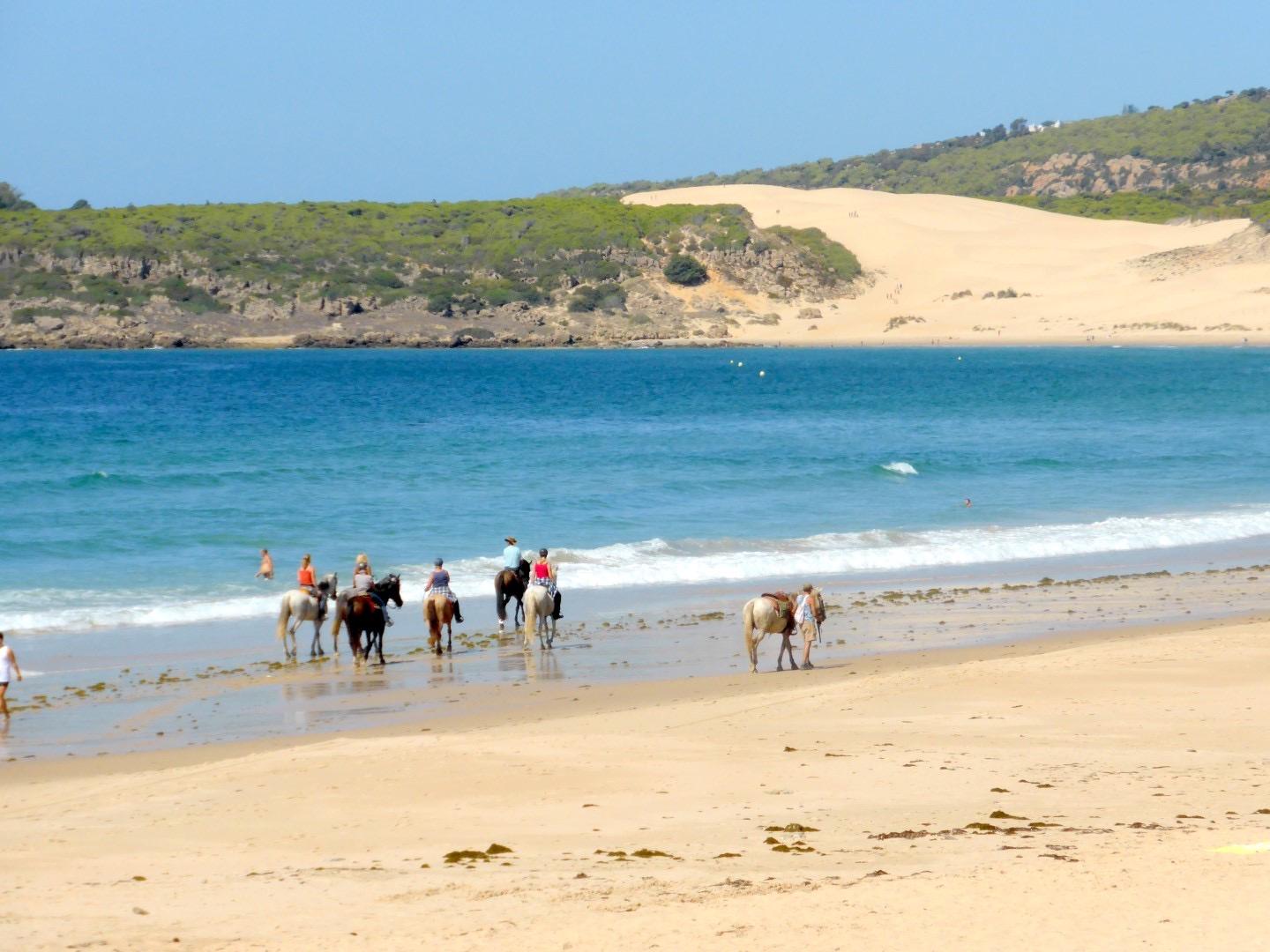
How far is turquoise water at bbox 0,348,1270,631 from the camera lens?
25.4 meters

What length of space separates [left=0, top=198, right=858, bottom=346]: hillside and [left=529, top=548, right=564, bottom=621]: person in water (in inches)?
3377

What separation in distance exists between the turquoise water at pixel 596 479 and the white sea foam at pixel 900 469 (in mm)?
90

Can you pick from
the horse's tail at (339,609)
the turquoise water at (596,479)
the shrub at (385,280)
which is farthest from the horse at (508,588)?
the shrub at (385,280)

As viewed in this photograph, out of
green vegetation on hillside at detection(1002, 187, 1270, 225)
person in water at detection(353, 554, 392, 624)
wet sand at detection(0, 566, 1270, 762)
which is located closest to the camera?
wet sand at detection(0, 566, 1270, 762)

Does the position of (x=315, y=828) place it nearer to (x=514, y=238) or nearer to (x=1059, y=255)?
(x=514, y=238)

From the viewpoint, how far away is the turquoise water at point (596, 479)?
25375 mm

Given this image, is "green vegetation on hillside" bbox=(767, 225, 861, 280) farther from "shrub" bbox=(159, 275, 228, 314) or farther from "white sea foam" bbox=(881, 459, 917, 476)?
"white sea foam" bbox=(881, 459, 917, 476)

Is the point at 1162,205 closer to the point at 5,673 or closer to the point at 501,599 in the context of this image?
the point at 501,599

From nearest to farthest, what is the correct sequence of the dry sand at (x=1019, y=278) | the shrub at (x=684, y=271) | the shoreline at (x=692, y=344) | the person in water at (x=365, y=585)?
1. the person in water at (x=365, y=585)
2. the shoreline at (x=692, y=344)
3. the dry sand at (x=1019, y=278)
4. the shrub at (x=684, y=271)

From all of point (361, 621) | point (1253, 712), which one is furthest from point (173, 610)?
point (1253, 712)

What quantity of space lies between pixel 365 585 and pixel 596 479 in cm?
1740

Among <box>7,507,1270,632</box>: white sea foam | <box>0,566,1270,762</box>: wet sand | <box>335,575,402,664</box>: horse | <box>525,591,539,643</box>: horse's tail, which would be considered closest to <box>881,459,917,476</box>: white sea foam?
<box>7,507,1270,632</box>: white sea foam

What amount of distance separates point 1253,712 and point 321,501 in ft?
71.7

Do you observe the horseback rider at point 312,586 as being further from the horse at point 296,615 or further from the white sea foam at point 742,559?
the white sea foam at point 742,559
